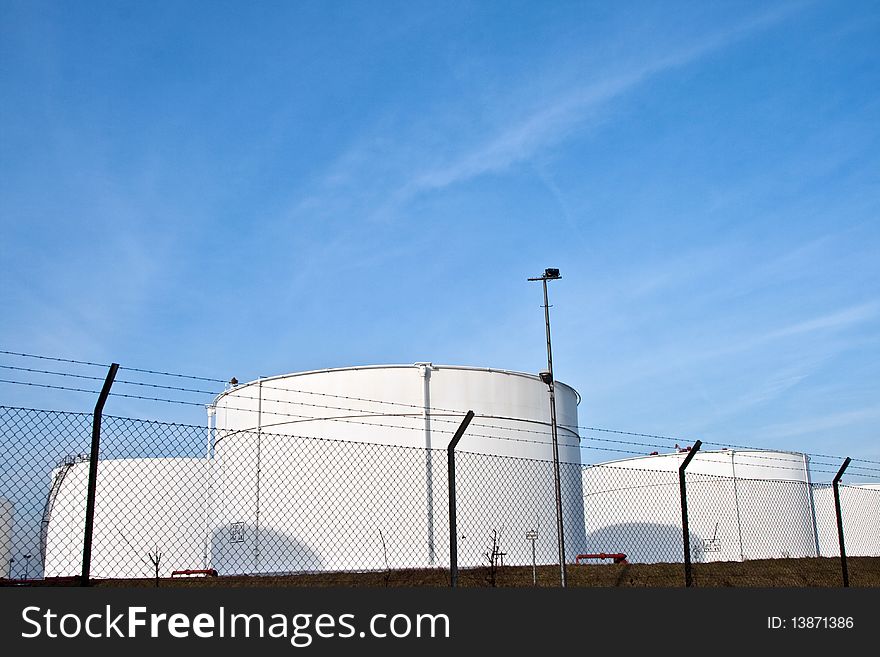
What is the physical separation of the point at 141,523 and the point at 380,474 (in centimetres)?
1093

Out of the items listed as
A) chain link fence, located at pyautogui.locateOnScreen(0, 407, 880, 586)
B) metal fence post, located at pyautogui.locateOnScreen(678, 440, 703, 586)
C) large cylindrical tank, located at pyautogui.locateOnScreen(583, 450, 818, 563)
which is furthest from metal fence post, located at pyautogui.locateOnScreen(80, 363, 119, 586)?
large cylindrical tank, located at pyautogui.locateOnScreen(583, 450, 818, 563)

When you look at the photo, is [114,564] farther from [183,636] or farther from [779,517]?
[779,517]

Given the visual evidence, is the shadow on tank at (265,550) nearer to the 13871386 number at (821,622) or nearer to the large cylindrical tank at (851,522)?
the 13871386 number at (821,622)

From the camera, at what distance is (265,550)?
29.0m

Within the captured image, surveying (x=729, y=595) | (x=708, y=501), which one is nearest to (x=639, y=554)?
(x=708, y=501)

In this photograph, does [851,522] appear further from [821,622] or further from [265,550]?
[821,622]

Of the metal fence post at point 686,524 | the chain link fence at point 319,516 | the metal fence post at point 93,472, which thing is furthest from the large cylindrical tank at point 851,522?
the metal fence post at point 93,472

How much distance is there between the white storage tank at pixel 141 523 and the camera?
2947 centimetres

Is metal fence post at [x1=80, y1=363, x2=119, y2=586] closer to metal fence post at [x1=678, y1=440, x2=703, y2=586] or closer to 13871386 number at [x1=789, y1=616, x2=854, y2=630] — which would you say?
metal fence post at [x1=678, y1=440, x2=703, y2=586]

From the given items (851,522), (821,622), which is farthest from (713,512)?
(821,622)

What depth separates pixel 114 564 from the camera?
3178 cm

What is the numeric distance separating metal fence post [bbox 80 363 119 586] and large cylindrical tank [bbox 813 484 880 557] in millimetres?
41080

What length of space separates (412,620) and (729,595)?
3.19 meters

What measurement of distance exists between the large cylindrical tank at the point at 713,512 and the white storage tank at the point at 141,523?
1913 centimetres
